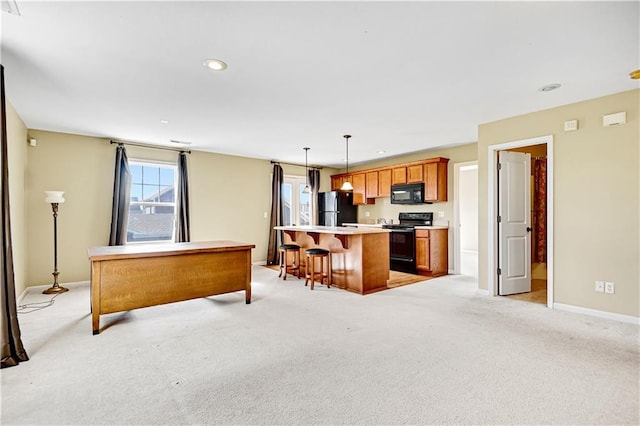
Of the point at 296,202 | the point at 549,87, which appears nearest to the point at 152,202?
the point at 296,202

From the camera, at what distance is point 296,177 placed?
7.82 meters

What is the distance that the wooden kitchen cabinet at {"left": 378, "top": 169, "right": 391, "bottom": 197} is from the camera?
22.7 feet

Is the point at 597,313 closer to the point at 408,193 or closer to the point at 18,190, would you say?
the point at 408,193

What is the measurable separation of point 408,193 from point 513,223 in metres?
2.32

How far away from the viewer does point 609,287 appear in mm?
3393

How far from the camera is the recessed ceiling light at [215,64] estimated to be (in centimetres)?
264

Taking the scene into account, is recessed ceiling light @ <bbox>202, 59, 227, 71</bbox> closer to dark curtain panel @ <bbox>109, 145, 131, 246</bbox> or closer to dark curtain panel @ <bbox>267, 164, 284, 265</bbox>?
dark curtain panel @ <bbox>109, 145, 131, 246</bbox>

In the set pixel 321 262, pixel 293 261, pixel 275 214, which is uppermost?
pixel 275 214

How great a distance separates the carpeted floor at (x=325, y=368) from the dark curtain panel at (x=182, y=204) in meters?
2.27

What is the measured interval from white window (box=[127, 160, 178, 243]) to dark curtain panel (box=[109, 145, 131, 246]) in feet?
0.92

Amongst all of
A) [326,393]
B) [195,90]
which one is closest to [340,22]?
[195,90]

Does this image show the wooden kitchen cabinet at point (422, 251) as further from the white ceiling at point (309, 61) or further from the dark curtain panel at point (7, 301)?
the dark curtain panel at point (7, 301)

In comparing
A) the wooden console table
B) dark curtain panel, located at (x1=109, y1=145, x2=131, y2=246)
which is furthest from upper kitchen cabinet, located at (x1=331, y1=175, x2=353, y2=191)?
dark curtain panel, located at (x1=109, y1=145, x2=131, y2=246)

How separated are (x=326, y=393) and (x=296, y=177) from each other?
20.3ft
